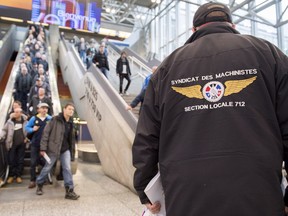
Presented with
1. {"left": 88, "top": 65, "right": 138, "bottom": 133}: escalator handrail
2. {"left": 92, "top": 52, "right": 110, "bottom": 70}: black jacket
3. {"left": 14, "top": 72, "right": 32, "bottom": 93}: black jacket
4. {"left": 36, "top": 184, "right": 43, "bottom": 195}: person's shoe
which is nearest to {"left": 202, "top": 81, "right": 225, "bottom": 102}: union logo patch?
{"left": 88, "top": 65, "right": 138, "bottom": 133}: escalator handrail

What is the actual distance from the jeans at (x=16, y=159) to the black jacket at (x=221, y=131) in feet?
14.4

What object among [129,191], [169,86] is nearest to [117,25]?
[129,191]

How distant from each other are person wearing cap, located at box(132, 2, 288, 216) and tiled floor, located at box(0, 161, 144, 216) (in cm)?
254

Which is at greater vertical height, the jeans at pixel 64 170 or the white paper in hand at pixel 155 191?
the white paper in hand at pixel 155 191

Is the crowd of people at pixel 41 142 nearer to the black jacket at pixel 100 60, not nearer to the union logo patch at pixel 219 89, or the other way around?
the union logo patch at pixel 219 89

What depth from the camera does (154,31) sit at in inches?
863

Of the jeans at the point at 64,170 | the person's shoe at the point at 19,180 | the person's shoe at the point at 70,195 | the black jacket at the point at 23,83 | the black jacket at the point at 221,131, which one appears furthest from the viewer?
the black jacket at the point at 23,83

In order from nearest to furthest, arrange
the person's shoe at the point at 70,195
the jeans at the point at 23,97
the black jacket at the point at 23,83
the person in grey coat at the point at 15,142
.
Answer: the person's shoe at the point at 70,195 < the person in grey coat at the point at 15,142 < the jeans at the point at 23,97 < the black jacket at the point at 23,83

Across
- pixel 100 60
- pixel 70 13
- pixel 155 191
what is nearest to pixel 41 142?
pixel 155 191

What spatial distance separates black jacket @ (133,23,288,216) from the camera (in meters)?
1.10

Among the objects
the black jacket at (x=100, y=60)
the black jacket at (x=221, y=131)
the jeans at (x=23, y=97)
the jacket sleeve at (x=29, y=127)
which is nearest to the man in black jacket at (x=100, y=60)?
the black jacket at (x=100, y=60)

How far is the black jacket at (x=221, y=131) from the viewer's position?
110 centimetres

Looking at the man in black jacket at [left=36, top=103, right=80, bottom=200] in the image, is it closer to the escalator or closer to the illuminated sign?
the escalator

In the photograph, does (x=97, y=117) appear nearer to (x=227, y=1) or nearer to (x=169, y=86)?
(x=169, y=86)
